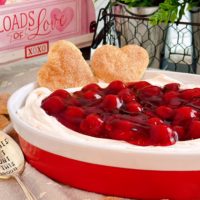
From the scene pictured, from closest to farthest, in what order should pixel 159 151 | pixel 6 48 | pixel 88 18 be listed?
pixel 159 151
pixel 6 48
pixel 88 18

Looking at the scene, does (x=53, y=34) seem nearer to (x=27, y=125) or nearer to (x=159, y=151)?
(x=27, y=125)

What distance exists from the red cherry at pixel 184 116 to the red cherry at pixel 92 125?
9 centimetres

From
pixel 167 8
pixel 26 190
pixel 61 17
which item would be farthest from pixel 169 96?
pixel 61 17

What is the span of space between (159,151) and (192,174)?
48 millimetres

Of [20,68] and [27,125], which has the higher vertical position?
[27,125]

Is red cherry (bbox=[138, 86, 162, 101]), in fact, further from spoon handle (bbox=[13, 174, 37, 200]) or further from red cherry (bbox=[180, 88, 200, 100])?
spoon handle (bbox=[13, 174, 37, 200])

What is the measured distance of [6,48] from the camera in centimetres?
95

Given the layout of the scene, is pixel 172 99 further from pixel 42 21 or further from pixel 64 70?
pixel 42 21

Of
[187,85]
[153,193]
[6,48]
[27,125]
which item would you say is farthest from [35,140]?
[6,48]

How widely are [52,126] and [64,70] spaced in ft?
0.66

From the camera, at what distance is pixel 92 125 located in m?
0.57

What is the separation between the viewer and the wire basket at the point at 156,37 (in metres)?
0.98

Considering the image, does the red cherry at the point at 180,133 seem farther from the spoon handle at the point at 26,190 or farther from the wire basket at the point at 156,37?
the wire basket at the point at 156,37

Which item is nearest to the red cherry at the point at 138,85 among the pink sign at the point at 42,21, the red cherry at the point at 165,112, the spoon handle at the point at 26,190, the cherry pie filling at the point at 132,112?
the cherry pie filling at the point at 132,112
